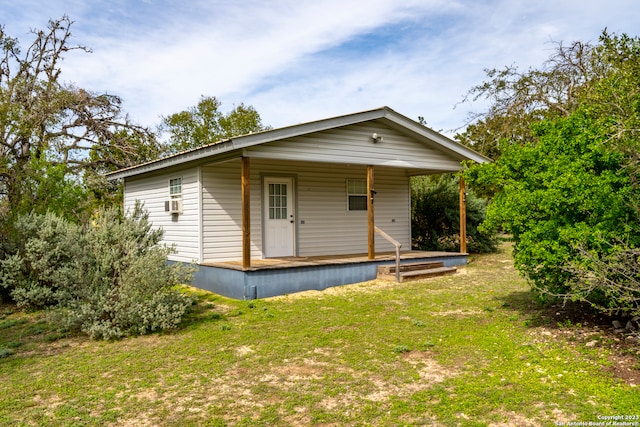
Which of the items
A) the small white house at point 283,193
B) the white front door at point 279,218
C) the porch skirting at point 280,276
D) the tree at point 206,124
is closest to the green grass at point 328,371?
the porch skirting at point 280,276

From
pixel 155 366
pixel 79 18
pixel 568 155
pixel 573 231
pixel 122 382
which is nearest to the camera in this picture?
pixel 122 382

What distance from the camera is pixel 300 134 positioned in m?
9.35

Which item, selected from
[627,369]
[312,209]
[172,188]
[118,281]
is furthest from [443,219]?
[118,281]

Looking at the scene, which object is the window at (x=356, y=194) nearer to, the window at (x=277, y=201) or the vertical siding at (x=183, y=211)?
the window at (x=277, y=201)

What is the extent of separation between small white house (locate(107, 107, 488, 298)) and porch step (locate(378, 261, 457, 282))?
1.66 ft

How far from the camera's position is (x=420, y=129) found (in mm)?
11344

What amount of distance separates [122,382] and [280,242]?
6.92m

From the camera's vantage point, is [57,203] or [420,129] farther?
[420,129]

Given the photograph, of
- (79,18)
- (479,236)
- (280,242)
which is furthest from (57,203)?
(79,18)

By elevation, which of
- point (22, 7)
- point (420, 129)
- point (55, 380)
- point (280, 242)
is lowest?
point (55, 380)

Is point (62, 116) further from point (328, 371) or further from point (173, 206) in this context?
point (328, 371)

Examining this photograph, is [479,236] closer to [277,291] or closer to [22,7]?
[277,291]

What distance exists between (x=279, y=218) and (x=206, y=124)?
2038 centimetres

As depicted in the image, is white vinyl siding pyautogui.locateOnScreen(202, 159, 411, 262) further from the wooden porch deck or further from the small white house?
the wooden porch deck
